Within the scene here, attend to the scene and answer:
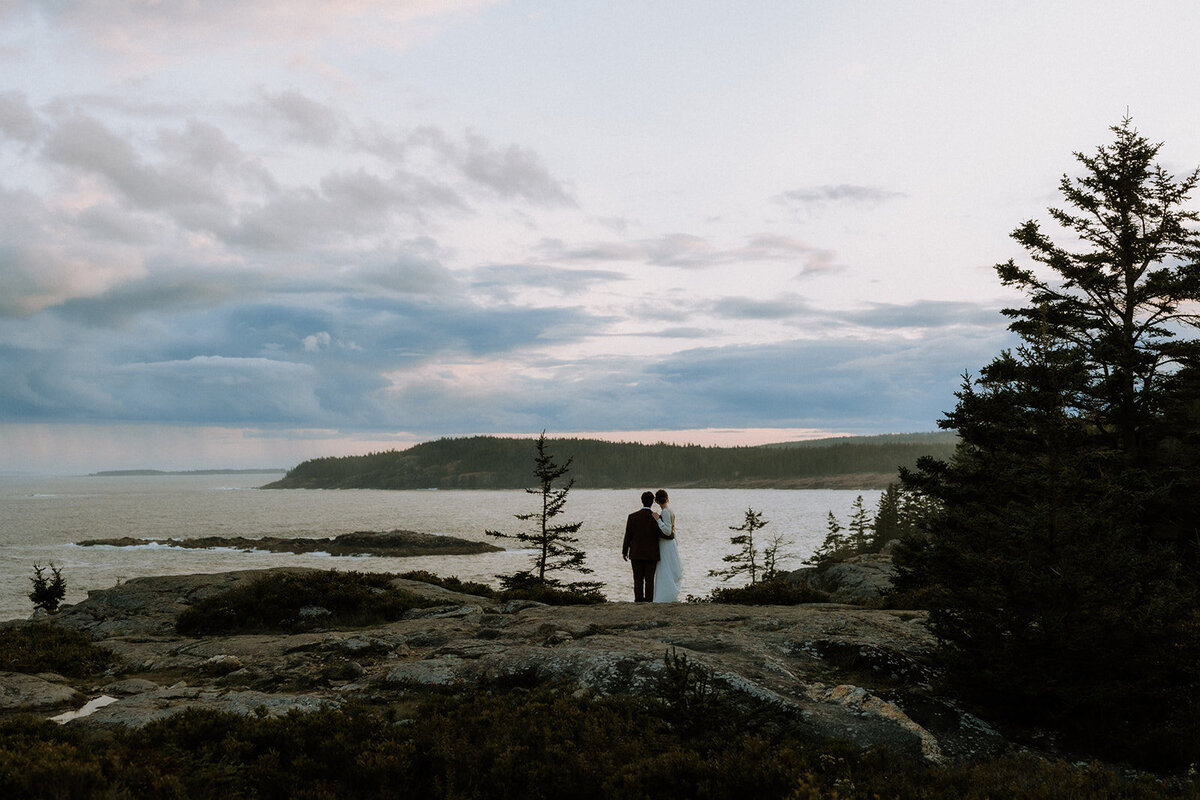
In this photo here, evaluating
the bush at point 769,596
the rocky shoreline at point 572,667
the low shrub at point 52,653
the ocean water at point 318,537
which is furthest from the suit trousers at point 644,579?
the ocean water at point 318,537

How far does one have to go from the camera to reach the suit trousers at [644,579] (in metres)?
15.5

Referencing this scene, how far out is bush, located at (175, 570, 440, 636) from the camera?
1472 cm

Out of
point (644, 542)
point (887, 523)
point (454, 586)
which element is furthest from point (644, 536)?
point (887, 523)

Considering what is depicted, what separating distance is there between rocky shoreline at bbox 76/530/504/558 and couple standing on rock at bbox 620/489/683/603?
54.0m

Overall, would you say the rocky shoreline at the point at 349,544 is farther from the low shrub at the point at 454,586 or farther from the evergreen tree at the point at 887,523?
the low shrub at the point at 454,586

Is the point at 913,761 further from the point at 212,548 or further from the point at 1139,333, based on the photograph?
the point at 212,548

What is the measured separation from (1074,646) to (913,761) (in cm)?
242

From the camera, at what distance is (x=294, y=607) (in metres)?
15.5

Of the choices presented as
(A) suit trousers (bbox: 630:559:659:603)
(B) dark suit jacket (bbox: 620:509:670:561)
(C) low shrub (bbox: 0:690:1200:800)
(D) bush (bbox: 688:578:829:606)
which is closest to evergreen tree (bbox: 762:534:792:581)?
(D) bush (bbox: 688:578:829:606)

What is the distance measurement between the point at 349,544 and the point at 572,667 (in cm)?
6708

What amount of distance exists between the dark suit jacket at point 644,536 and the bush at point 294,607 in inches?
202

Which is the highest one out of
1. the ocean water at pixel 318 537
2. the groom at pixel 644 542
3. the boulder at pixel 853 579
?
the groom at pixel 644 542

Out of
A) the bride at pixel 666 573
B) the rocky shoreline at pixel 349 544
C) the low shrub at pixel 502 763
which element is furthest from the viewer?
the rocky shoreline at pixel 349 544

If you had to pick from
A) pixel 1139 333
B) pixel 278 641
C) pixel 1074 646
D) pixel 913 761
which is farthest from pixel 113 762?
pixel 1139 333
